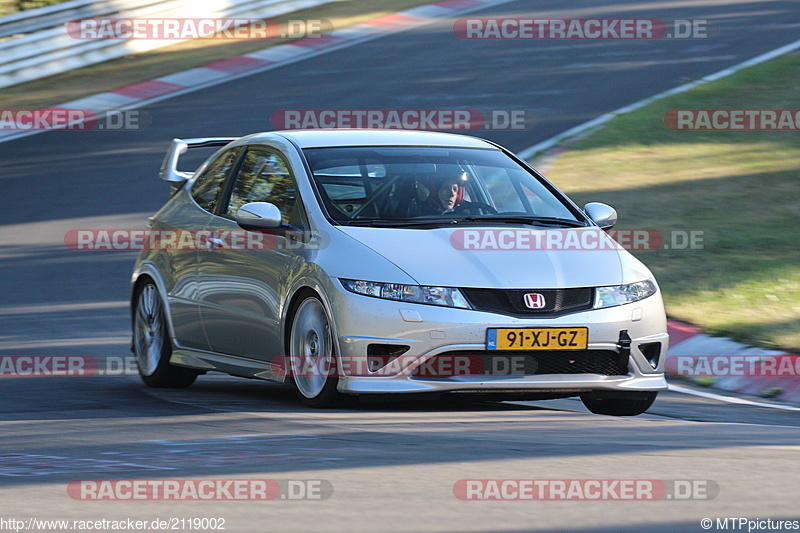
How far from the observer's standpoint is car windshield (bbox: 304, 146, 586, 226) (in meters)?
8.20

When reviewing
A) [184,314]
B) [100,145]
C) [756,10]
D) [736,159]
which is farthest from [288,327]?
[756,10]

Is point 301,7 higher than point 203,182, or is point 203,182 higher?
point 301,7

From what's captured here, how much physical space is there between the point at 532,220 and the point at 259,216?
1.52m

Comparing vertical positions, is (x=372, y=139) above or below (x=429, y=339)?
above

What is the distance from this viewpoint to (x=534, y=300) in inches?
294

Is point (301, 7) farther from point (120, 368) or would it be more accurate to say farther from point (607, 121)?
point (120, 368)

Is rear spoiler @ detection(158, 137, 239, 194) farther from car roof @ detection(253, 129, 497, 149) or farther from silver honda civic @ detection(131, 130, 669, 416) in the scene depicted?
car roof @ detection(253, 129, 497, 149)

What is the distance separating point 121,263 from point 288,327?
608 cm

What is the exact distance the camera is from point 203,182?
941 centimetres

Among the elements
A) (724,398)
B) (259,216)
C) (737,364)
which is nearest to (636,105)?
(737,364)

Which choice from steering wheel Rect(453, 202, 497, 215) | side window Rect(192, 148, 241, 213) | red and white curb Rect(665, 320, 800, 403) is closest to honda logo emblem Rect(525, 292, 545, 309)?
steering wheel Rect(453, 202, 497, 215)

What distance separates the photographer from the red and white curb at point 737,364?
9.20 metres

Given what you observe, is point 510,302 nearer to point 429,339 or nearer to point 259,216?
point 429,339

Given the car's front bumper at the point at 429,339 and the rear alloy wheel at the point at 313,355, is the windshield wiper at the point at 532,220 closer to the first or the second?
the car's front bumper at the point at 429,339
